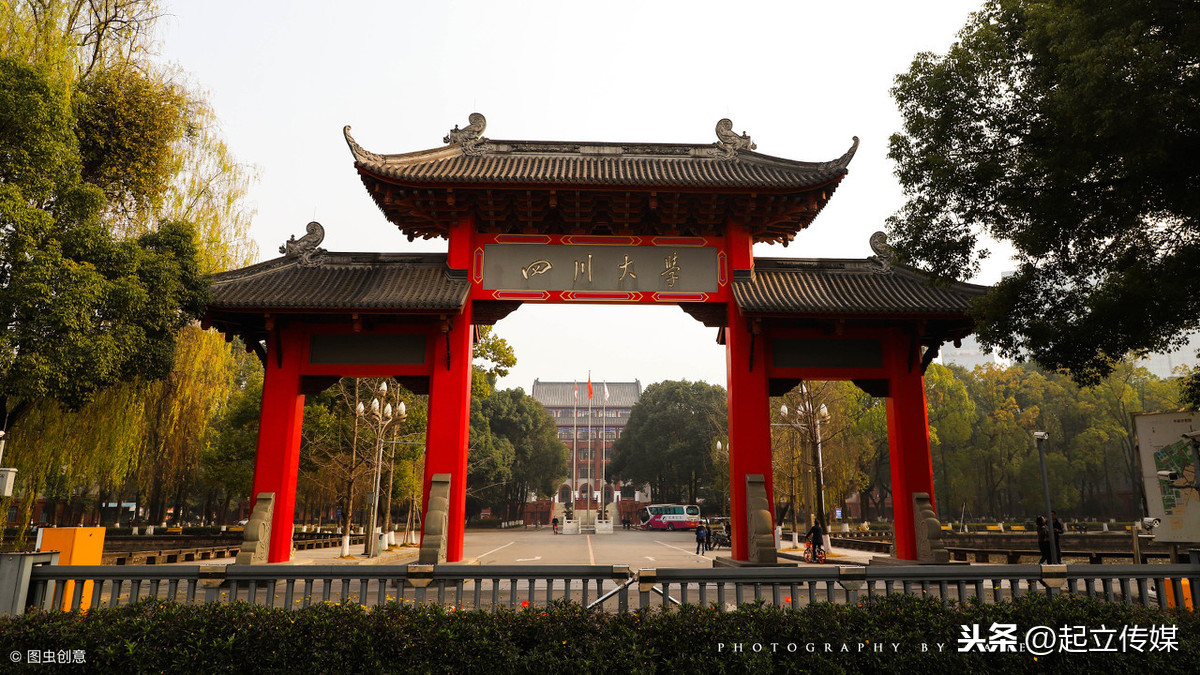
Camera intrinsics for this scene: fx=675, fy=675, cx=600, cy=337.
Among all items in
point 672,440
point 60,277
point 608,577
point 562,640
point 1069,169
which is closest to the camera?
point 562,640

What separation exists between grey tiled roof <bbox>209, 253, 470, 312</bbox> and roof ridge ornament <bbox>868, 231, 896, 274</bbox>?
8.11 metres

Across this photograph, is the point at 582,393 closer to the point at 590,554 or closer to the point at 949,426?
the point at 949,426

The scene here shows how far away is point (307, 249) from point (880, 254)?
450 inches

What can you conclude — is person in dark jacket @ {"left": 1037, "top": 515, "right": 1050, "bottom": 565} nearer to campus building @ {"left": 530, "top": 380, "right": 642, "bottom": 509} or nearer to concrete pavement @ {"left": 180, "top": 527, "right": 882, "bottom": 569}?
concrete pavement @ {"left": 180, "top": 527, "right": 882, "bottom": 569}

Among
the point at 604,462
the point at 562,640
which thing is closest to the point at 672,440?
the point at 604,462

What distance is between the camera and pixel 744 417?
12.3 meters

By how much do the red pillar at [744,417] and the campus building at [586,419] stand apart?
5964 centimetres

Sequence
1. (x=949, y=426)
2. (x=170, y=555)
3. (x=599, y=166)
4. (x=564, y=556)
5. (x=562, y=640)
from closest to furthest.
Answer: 1. (x=562, y=640)
2. (x=599, y=166)
3. (x=170, y=555)
4. (x=564, y=556)
5. (x=949, y=426)

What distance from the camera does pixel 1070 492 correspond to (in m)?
40.6

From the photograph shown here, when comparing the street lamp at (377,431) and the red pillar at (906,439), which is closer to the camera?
the red pillar at (906,439)

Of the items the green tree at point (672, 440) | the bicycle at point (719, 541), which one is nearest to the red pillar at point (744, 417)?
the bicycle at point (719, 541)

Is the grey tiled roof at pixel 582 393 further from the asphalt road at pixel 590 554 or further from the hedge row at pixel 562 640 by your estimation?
the hedge row at pixel 562 640

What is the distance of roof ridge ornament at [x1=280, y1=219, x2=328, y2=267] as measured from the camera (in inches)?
523

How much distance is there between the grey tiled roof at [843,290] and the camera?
1194cm
